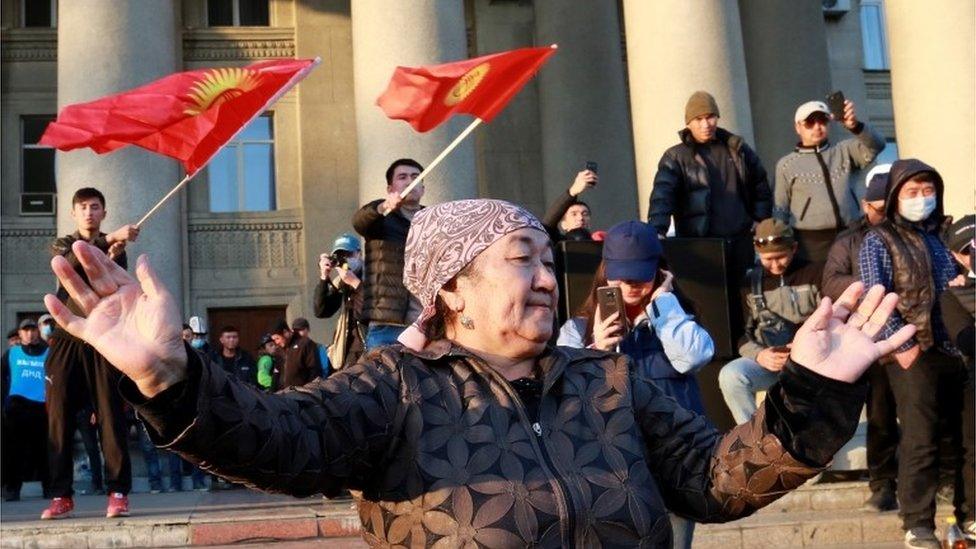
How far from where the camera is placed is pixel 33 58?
26703 millimetres

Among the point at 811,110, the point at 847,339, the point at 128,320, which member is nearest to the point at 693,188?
the point at 811,110

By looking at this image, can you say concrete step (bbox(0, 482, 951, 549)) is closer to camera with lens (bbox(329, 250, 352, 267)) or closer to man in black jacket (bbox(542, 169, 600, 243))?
camera with lens (bbox(329, 250, 352, 267))

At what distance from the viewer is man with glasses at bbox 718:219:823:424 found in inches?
375

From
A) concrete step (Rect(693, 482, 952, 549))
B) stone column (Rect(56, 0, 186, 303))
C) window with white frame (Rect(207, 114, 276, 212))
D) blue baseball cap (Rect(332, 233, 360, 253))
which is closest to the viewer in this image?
concrete step (Rect(693, 482, 952, 549))

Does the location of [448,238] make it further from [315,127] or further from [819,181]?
[315,127]

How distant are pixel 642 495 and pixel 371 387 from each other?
0.64 metres

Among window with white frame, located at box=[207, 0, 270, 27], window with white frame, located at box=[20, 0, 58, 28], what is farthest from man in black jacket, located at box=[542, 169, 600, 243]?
window with white frame, located at box=[20, 0, 58, 28]

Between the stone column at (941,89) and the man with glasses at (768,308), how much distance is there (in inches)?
267

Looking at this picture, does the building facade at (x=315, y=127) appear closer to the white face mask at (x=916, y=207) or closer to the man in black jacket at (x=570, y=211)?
the man in black jacket at (x=570, y=211)

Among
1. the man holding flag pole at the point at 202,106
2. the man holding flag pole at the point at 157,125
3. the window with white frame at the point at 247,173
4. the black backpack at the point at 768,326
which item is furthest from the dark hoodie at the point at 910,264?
the window with white frame at the point at 247,173

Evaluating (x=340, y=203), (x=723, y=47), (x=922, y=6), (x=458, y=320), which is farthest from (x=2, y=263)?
(x=458, y=320)

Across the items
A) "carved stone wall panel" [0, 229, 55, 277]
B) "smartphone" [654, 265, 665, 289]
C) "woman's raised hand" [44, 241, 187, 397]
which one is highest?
"carved stone wall panel" [0, 229, 55, 277]

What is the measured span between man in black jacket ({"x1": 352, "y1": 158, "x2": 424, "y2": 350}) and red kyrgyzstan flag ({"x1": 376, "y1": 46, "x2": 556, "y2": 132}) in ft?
4.54

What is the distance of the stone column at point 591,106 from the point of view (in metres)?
25.4
